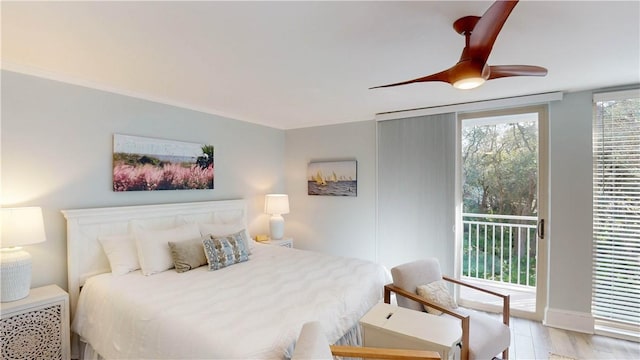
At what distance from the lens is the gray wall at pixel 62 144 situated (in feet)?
7.80

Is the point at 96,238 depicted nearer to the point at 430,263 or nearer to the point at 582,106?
the point at 430,263

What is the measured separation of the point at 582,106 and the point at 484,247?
2031 millimetres

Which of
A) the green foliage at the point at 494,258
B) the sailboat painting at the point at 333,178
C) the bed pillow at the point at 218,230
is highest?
the sailboat painting at the point at 333,178

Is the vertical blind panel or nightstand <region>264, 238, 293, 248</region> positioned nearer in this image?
the vertical blind panel

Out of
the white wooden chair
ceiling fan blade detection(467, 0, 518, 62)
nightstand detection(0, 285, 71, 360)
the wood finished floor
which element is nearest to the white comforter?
nightstand detection(0, 285, 71, 360)

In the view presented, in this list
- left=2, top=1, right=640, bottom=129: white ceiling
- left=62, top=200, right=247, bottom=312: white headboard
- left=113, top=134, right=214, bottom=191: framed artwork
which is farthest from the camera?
left=113, top=134, right=214, bottom=191: framed artwork

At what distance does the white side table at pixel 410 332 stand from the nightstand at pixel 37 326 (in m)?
2.25

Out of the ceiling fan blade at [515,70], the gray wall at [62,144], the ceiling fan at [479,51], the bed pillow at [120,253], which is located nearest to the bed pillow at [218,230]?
the gray wall at [62,144]

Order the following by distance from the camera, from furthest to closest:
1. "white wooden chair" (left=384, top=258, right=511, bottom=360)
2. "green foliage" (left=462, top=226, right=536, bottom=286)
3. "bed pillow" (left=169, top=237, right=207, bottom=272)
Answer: "green foliage" (left=462, top=226, right=536, bottom=286) < "bed pillow" (left=169, top=237, right=207, bottom=272) < "white wooden chair" (left=384, top=258, right=511, bottom=360)

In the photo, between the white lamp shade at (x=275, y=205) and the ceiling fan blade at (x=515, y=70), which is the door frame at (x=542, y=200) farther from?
the white lamp shade at (x=275, y=205)

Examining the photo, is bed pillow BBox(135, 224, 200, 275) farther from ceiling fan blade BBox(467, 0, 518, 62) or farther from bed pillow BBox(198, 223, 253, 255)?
ceiling fan blade BBox(467, 0, 518, 62)

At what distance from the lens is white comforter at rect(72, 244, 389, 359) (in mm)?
1643

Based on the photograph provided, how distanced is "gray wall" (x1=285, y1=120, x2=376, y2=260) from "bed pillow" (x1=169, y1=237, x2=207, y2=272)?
6.74 ft

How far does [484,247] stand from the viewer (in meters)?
4.15
